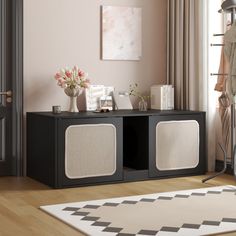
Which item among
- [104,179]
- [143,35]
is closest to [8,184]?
[104,179]

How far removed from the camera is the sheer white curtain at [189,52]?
568 cm

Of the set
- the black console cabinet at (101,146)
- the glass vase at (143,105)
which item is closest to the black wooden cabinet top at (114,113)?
the black console cabinet at (101,146)

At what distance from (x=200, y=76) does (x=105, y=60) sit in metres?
1.01

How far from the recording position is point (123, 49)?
5.88m

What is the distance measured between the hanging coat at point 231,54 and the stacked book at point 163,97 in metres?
1.00

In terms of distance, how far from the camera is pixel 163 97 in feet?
19.0

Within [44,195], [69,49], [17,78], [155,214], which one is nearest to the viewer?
[155,214]

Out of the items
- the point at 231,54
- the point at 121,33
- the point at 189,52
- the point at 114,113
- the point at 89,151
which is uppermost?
the point at 121,33

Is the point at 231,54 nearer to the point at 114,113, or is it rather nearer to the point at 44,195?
the point at 114,113

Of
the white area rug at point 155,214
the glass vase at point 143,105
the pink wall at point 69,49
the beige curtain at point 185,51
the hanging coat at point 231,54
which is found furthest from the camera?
the beige curtain at point 185,51

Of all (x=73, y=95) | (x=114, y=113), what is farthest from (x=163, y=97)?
(x=73, y=95)

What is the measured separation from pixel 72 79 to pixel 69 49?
0.47 m

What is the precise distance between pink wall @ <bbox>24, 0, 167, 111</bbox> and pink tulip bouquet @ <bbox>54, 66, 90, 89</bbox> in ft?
0.76

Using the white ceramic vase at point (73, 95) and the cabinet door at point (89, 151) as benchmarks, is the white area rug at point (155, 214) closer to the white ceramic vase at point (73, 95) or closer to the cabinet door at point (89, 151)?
the cabinet door at point (89, 151)
